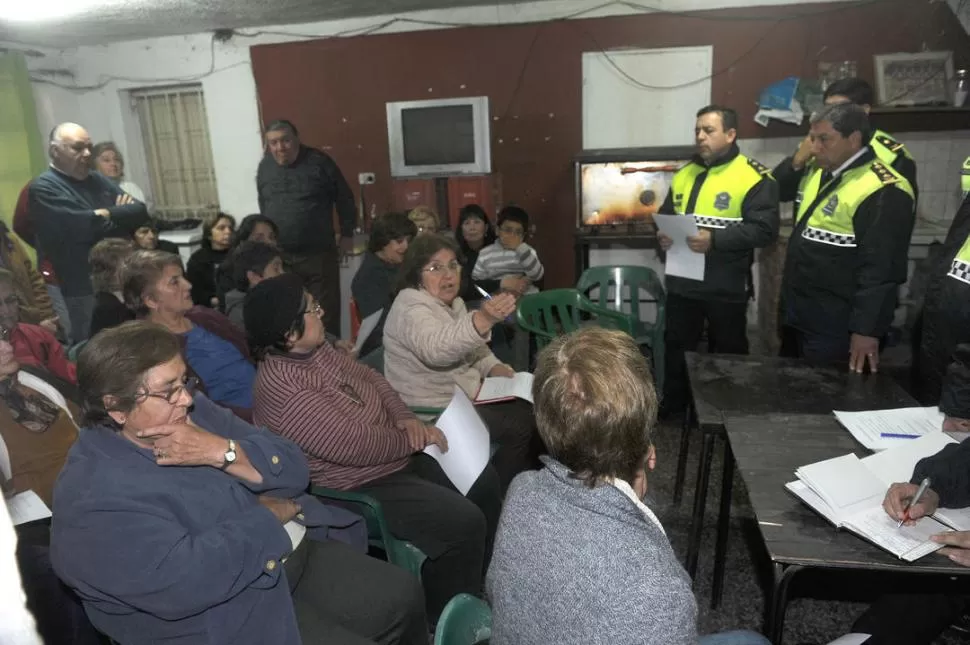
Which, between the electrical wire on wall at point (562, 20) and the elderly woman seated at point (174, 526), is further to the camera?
the electrical wire on wall at point (562, 20)

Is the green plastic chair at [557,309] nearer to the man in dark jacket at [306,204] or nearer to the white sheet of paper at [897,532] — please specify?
the man in dark jacket at [306,204]

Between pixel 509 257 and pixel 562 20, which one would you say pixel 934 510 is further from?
pixel 562 20

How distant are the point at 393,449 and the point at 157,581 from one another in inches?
34.4

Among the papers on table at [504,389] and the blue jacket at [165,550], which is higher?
the blue jacket at [165,550]

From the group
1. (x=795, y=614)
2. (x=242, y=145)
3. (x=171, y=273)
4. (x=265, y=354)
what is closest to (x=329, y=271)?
(x=242, y=145)

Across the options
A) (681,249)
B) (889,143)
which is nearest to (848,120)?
(889,143)

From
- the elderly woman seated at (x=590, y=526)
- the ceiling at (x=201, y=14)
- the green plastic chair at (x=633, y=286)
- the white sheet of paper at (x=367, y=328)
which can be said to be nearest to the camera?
the elderly woman seated at (x=590, y=526)

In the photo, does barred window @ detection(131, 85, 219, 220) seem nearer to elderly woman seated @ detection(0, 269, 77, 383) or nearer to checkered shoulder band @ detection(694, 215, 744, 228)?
elderly woman seated @ detection(0, 269, 77, 383)

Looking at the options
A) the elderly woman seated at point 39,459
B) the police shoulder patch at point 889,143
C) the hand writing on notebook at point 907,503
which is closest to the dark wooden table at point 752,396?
the hand writing on notebook at point 907,503

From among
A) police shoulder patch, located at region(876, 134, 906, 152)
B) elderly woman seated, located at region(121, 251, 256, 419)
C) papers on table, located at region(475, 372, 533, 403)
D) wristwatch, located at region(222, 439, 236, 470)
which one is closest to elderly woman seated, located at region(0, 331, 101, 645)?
wristwatch, located at region(222, 439, 236, 470)

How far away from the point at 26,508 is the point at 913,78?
209 inches

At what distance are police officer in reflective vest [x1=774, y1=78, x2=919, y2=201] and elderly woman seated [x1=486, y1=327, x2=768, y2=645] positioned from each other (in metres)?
2.07

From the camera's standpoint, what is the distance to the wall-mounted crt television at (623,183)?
14.6 feet

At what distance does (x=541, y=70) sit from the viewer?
495 centimetres
